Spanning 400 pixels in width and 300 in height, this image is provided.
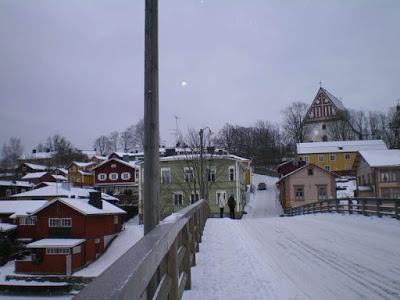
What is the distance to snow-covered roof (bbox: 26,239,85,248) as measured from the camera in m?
33.2

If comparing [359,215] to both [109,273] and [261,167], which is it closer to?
[109,273]

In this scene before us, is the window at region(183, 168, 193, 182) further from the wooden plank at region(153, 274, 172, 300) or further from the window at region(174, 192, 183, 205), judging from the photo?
the wooden plank at region(153, 274, 172, 300)

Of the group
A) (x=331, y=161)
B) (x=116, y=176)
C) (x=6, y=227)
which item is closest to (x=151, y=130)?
(x=6, y=227)

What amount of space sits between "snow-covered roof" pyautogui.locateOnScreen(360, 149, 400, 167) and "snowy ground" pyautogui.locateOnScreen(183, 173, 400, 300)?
38447 millimetres

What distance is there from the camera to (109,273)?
5.42 ft

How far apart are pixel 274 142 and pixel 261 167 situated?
11.2 meters

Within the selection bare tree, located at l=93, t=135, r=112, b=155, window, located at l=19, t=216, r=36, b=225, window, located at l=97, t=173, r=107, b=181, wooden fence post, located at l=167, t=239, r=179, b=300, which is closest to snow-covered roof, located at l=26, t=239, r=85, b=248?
window, located at l=19, t=216, r=36, b=225

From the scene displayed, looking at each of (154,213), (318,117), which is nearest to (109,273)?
(154,213)

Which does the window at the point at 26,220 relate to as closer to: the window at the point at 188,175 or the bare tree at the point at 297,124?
the window at the point at 188,175

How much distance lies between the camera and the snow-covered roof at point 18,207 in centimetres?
4000

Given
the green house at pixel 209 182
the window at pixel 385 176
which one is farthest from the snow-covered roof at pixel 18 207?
the window at pixel 385 176

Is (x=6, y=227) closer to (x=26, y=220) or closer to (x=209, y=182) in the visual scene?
(x=26, y=220)

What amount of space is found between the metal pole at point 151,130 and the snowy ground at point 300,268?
1.47 metres

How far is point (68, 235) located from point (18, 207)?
28.9 feet
